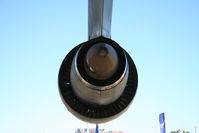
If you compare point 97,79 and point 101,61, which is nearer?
point 101,61

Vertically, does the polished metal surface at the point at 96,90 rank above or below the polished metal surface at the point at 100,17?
below

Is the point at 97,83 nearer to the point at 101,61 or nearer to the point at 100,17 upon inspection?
the point at 101,61

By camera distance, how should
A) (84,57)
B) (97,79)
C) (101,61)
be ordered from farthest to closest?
(84,57), (97,79), (101,61)

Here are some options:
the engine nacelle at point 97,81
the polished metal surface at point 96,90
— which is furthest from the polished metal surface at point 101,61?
the polished metal surface at point 96,90

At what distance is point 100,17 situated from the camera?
3.23m

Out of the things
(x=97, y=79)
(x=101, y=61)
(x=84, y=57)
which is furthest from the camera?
(x=84, y=57)

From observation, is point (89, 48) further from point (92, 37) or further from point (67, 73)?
point (67, 73)

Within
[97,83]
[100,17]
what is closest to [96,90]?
[97,83]

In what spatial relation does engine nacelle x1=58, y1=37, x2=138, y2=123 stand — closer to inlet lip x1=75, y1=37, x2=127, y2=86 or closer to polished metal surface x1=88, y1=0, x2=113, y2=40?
inlet lip x1=75, y1=37, x2=127, y2=86

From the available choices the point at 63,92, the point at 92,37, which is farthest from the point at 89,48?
the point at 63,92

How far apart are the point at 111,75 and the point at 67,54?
2.72ft

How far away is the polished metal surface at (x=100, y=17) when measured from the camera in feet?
10.4

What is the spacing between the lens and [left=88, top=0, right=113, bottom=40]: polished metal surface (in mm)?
3178

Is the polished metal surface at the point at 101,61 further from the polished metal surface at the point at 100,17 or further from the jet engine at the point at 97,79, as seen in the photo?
the polished metal surface at the point at 100,17
